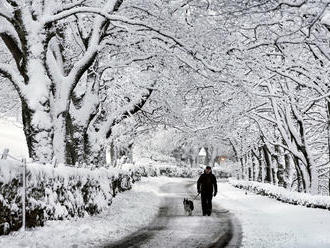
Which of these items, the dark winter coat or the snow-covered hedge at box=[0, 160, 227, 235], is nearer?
the snow-covered hedge at box=[0, 160, 227, 235]

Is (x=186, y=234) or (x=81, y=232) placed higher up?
(x=81, y=232)

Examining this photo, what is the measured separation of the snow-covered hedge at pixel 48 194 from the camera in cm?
969

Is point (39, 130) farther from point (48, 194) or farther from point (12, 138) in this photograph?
point (12, 138)

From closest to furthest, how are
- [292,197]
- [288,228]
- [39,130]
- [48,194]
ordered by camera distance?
1. [48,194]
2. [288,228]
3. [39,130]
4. [292,197]

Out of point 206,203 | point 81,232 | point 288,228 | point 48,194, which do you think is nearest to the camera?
point 81,232

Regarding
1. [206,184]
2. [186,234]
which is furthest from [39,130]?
[206,184]

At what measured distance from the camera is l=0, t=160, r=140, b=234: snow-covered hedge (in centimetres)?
969

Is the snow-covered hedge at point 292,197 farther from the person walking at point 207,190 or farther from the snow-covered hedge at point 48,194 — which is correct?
the snow-covered hedge at point 48,194

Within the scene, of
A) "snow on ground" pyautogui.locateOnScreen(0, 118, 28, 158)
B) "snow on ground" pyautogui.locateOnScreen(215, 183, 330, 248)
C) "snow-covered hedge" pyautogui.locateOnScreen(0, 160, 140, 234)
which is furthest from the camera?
"snow on ground" pyautogui.locateOnScreen(0, 118, 28, 158)

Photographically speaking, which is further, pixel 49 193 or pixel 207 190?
pixel 207 190

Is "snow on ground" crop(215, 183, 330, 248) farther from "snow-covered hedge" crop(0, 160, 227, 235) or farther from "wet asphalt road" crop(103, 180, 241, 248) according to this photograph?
"snow-covered hedge" crop(0, 160, 227, 235)

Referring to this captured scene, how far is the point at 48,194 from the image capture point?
1182 centimetres

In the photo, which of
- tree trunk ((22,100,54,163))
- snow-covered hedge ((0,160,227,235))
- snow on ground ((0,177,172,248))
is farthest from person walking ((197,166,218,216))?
tree trunk ((22,100,54,163))

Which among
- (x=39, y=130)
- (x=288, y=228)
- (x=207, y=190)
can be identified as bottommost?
(x=288, y=228)
